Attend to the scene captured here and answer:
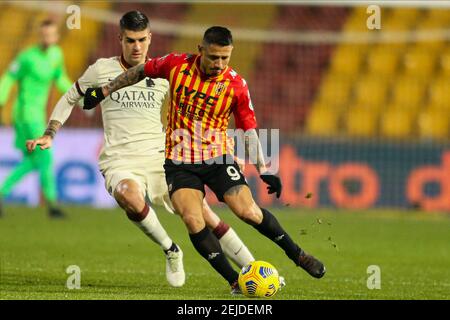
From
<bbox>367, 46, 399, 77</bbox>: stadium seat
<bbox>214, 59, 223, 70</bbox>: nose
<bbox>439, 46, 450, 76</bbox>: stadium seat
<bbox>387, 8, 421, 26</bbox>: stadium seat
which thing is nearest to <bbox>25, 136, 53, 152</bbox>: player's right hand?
<bbox>214, 59, 223, 70</bbox>: nose

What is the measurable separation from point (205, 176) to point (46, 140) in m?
1.18

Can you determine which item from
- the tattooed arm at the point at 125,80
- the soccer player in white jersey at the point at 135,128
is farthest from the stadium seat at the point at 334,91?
the tattooed arm at the point at 125,80

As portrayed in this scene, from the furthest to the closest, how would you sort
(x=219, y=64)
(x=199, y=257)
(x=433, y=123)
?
(x=433, y=123)
(x=199, y=257)
(x=219, y=64)

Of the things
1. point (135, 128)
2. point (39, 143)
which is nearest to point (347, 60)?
point (135, 128)

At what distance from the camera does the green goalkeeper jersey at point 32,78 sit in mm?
13843

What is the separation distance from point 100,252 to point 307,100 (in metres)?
9.56

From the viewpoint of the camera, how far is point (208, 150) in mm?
7785

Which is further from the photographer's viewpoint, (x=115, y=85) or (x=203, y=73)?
(x=115, y=85)

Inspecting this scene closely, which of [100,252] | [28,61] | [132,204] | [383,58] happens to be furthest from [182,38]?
[132,204]

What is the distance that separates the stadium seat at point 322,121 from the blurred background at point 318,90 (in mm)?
17

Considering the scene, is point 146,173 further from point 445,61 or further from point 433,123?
point 445,61

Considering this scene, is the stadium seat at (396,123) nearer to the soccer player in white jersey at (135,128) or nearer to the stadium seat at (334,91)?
the stadium seat at (334,91)
